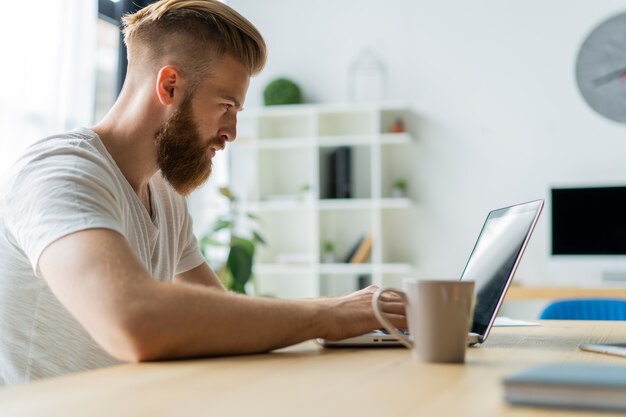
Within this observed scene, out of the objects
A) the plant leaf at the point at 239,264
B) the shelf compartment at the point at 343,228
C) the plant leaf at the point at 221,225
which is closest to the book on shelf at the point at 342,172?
the shelf compartment at the point at 343,228

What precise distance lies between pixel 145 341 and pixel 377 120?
12.8ft

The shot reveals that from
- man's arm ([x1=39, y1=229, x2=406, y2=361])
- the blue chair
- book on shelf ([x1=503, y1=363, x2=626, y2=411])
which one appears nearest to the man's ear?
man's arm ([x1=39, y1=229, x2=406, y2=361])

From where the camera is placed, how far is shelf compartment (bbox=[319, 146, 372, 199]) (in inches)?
194

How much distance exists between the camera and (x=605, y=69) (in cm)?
457

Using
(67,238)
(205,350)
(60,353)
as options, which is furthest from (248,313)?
(60,353)

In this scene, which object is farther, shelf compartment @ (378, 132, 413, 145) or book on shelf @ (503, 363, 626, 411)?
shelf compartment @ (378, 132, 413, 145)

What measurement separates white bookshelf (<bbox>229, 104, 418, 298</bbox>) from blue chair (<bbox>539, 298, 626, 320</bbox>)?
2188 mm

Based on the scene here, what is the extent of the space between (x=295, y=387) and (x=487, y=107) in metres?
4.19

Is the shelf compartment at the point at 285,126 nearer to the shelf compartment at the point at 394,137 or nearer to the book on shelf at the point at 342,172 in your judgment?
the book on shelf at the point at 342,172

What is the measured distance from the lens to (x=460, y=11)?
484cm

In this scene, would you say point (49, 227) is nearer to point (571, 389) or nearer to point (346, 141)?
point (571, 389)

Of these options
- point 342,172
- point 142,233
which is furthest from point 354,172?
point 142,233

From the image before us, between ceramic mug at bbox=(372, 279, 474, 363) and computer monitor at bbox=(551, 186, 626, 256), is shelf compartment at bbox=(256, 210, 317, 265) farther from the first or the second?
ceramic mug at bbox=(372, 279, 474, 363)

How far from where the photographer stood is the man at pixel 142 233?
102 centimetres
